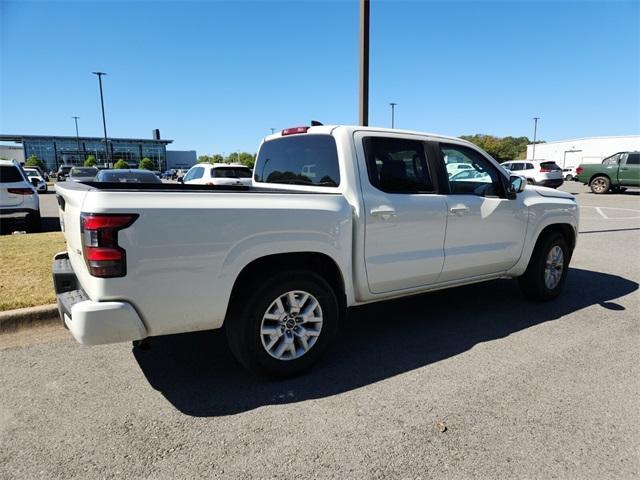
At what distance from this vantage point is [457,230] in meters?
4.17

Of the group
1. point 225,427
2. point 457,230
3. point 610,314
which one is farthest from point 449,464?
point 610,314

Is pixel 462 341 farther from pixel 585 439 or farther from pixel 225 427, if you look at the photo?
pixel 225 427

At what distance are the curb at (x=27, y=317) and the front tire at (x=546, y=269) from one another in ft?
16.5

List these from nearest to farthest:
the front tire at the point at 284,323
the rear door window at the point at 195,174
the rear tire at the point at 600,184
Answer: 1. the front tire at the point at 284,323
2. the rear door window at the point at 195,174
3. the rear tire at the point at 600,184

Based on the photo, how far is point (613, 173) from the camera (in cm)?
2139

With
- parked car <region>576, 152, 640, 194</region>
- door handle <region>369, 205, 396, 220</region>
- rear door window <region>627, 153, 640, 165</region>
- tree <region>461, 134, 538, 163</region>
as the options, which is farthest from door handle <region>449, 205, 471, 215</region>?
tree <region>461, 134, 538, 163</region>

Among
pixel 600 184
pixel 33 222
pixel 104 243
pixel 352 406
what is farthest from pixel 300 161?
pixel 600 184

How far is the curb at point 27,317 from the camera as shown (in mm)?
4109

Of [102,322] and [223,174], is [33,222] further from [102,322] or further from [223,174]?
→ [102,322]

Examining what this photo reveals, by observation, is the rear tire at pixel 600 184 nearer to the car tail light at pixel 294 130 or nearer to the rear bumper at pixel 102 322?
the car tail light at pixel 294 130

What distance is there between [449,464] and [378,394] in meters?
0.79

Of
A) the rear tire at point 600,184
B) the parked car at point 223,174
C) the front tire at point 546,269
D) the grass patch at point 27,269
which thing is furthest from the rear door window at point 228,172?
the rear tire at point 600,184

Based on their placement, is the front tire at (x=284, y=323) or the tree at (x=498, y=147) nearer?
the front tire at (x=284, y=323)

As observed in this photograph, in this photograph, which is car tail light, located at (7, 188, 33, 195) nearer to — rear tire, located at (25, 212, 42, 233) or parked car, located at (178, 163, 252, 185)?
rear tire, located at (25, 212, 42, 233)
